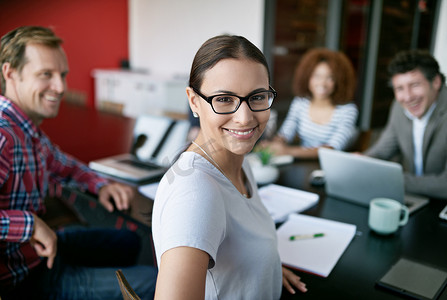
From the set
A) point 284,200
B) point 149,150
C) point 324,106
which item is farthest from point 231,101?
point 324,106

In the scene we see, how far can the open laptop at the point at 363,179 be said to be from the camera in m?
1.42

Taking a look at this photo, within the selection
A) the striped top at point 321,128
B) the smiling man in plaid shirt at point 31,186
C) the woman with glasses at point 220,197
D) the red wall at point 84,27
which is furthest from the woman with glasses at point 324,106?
the red wall at point 84,27

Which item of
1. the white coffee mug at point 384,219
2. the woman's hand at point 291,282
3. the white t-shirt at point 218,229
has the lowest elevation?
the woman's hand at point 291,282

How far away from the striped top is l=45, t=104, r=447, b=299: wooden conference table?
18.4 inches

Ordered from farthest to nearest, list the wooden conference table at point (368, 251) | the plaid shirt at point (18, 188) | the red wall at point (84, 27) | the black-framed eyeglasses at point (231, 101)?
the red wall at point (84, 27), the plaid shirt at point (18, 188), the wooden conference table at point (368, 251), the black-framed eyeglasses at point (231, 101)

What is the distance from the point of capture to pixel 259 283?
918 millimetres

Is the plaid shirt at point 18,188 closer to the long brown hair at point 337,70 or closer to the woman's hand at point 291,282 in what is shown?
the woman's hand at point 291,282

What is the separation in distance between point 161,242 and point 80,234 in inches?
39.2

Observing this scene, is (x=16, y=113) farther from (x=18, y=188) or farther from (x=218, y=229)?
(x=218, y=229)

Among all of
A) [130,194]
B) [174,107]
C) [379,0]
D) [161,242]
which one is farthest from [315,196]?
[174,107]

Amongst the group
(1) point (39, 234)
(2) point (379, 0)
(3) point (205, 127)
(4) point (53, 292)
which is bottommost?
(4) point (53, 292)

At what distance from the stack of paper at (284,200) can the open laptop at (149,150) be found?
1.78ft

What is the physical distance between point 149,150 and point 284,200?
868 mm

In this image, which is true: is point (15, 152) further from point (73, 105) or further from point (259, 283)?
point (73, 105)
